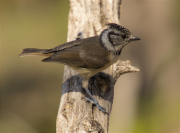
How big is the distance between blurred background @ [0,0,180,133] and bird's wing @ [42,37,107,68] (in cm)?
297

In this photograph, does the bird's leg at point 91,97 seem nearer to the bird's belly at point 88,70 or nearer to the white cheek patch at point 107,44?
the bird's belly at point 88,70

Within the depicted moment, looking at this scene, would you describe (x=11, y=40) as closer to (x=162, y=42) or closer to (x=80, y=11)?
(x=80, y=11)

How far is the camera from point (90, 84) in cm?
412

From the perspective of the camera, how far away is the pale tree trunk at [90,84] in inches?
124

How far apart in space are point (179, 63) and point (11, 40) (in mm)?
6228

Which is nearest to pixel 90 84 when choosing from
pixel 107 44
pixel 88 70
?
pixel 88 70

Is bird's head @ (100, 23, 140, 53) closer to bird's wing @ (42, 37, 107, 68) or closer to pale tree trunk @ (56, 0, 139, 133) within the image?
bird's wing @ (42, 37, 107, 68)

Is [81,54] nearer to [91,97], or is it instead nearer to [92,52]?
[92,52]

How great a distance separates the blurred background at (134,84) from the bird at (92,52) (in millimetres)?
2920

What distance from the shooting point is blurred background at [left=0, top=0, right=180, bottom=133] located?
6.62 metres

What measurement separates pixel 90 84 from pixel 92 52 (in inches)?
22.5

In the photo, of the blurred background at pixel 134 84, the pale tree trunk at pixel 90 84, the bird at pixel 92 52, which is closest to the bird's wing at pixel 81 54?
the bird at pixel 92 52

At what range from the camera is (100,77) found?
423 cm

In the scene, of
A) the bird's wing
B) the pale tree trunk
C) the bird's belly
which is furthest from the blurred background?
the bird's wing
